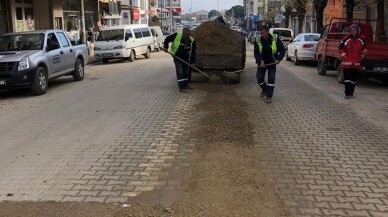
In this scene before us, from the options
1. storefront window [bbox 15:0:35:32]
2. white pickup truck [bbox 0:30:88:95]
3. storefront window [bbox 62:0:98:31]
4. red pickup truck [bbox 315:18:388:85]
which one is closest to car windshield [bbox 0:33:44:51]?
white pickup truck [bbox 0:30:88:95]

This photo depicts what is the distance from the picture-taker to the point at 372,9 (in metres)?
27.8

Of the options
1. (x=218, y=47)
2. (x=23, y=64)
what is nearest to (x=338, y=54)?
(x=218, y=47)

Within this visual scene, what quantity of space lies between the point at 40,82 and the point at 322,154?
836 centimetres

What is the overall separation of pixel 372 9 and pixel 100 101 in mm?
21793

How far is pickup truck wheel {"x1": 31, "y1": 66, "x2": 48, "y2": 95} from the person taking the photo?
39.5ft

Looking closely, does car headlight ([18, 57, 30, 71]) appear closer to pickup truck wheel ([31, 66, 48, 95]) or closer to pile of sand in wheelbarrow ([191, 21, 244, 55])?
pickup truck wheel ([31, 66, 48, 95])

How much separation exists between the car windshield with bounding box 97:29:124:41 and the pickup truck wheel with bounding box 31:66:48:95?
1155cm

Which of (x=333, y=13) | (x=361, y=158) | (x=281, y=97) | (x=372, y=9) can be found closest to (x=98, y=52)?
(x=281, y=97)

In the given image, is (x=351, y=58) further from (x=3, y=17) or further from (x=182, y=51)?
(x=3, y=17)

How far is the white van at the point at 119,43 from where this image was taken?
2347 cm

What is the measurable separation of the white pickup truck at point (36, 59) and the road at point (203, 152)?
54 cm

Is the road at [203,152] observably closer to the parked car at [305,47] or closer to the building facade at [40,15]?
the parked car at [305,47]

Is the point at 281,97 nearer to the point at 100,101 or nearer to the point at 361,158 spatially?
the point at 100,101

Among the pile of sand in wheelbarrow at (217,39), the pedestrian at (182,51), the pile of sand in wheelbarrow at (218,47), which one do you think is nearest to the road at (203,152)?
the pedestrian at (182,51)
